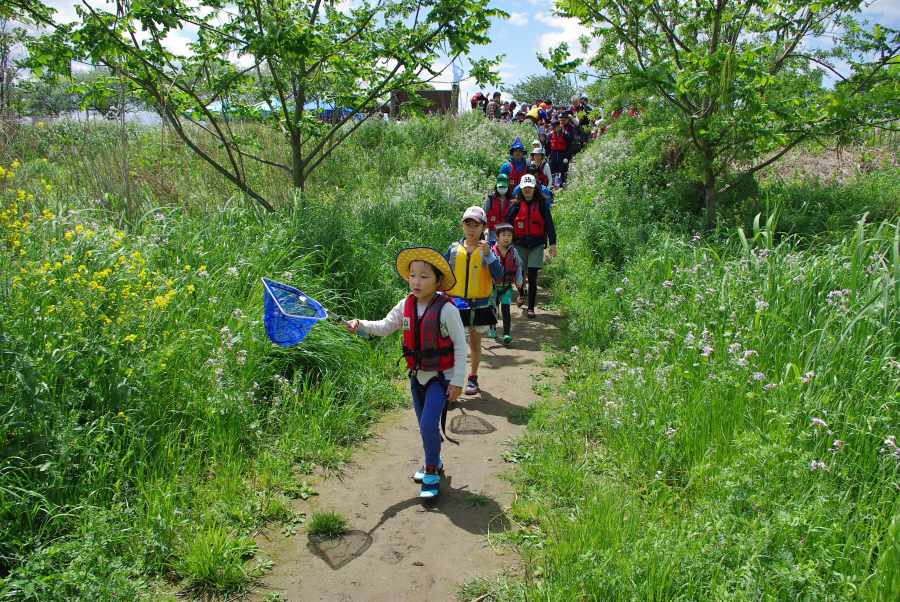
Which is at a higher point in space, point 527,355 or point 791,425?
point 791,425

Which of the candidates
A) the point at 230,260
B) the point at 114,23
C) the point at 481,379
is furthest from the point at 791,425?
the point at 114,23

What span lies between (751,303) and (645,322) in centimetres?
124

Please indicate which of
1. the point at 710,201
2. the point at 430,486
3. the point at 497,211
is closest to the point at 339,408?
the point at 430,486

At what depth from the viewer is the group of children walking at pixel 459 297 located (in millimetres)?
4090

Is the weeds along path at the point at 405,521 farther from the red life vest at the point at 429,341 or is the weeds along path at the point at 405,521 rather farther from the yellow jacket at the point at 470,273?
the yellow jacket at the point at 470,273

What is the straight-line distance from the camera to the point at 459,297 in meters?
6.11

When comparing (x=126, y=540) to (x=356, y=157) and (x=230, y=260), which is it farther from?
(x=356, y=157)

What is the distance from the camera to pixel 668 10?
29.7ft

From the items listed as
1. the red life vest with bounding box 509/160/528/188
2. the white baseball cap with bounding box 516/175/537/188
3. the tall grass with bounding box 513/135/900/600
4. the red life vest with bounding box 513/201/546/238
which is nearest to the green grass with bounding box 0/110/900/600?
the tall grass with bounding box 513/135/900/600

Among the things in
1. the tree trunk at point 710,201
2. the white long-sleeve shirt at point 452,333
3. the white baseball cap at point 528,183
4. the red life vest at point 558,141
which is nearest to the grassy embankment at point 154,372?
the white long-sleeve shirt at point 452,333

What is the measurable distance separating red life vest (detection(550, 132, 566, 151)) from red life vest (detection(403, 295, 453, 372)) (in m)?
13.3

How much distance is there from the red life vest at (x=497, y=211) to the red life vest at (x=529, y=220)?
451 millimetres

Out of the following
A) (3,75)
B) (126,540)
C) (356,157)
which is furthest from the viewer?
(356,157)

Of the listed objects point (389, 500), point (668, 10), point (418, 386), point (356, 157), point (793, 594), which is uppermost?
point (668, 10)
